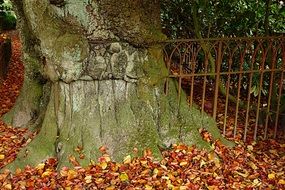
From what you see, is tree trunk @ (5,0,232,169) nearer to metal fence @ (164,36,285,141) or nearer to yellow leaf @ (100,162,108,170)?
yellow leaf @ (100,162,108,170)

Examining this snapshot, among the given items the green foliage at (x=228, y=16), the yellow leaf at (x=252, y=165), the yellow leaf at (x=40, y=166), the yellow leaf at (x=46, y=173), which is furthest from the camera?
the green foliage at (x=228, y=16)

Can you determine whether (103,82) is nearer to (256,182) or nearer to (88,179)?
(88,179)

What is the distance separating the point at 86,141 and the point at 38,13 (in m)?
1.30

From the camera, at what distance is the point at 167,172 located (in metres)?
4.09

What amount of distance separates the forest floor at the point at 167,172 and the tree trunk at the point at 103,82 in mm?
116

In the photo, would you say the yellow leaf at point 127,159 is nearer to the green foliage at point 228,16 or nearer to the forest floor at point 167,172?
the forest floor at point 167,172

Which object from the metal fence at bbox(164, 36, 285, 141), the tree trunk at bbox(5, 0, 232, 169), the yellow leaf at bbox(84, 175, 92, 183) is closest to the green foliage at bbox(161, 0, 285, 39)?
the metal fence at bbox(164, 36, 285, 141)

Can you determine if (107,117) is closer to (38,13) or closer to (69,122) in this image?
(69,122)

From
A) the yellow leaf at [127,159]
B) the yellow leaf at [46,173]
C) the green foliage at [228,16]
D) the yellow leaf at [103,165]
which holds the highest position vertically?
the green foliage at [228,16]

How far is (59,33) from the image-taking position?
158 inches

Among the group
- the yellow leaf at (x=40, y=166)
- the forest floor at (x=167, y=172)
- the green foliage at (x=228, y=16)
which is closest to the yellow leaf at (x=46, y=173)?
the forest floor at (x=167, y=172)

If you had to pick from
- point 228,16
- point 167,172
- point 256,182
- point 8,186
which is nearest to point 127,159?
point 167,172

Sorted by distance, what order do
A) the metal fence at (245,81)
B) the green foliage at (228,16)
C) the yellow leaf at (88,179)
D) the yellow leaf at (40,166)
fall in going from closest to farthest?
the yellow leaf at (88,179) → the yellow leaf at (40,166) → the metal fence at (245,81) → the green foliage at (228,16)

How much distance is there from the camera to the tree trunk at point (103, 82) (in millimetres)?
4012
